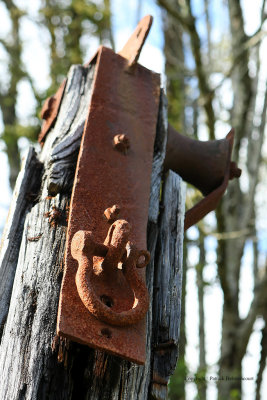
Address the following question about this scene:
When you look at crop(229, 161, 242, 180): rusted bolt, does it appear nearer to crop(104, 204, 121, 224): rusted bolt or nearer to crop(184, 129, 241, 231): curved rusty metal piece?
crop(184, 129, 241, 231): curved rusty metal piece

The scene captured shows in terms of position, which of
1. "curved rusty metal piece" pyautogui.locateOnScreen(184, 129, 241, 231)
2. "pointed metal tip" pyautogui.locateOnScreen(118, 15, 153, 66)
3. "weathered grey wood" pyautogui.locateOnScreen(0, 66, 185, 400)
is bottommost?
"weathered grey wood" pyautogui.locateOnScreen(0, 66, 185, 400)

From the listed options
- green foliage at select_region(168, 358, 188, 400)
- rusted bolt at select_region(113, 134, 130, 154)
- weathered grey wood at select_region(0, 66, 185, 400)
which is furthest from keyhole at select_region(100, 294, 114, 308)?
green foliage at select_region(168, 358, 188, 400)

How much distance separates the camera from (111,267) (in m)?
1.24

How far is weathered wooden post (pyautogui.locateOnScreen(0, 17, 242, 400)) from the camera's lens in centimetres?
116

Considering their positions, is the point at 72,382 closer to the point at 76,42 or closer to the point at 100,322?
the point at 100,322

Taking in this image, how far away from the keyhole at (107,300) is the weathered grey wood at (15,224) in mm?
259

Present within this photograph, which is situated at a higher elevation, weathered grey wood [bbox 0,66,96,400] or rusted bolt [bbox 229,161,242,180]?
rusted bolt [bbox 229,161,242,180]

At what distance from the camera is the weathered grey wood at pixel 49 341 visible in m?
1.16

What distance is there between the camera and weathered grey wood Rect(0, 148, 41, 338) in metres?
1.34

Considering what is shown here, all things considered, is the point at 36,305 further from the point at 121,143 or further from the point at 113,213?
the point at 121,143

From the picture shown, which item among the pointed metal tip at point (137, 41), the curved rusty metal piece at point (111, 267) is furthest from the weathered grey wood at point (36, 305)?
the pointed metal tip at point (137, 41)

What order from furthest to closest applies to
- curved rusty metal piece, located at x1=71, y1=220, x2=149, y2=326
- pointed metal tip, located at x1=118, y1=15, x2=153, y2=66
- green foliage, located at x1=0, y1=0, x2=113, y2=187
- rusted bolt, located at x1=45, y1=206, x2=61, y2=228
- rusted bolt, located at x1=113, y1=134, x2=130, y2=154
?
green foliage, located at x1=0, y1=0, x2=113, y2=187 → pointed metal tip, located at x1=118, y1=15, x2=153, y2=66 → rusted bolt, located at x1=113, y1=134, x2=130, y2=154 → rusted bolt, located at x1=45, y1=206, x2=61, y2=228 → curved rusty metal piece, located at x1=71, y1=220, x2=149, y2=326

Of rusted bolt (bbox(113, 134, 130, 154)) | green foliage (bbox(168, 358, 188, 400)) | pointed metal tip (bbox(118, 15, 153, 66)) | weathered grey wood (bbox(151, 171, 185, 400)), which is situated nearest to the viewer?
weathered grey wood (bbox(151, 171, 185, 400))

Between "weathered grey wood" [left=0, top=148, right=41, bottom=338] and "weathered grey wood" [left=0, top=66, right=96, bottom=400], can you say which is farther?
"weathered grey wood" [left=0, top=148, right=41, bottom=338]
